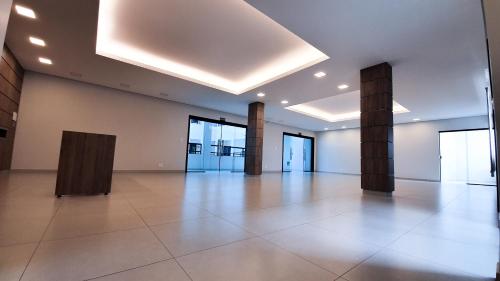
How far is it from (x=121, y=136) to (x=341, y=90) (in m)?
7.36

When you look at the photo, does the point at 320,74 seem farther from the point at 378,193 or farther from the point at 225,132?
the point at 225,132

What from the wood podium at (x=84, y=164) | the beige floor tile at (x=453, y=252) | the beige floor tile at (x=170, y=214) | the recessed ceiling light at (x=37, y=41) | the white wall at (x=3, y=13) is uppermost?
the recessed ceiling light at (x=37, y=41)

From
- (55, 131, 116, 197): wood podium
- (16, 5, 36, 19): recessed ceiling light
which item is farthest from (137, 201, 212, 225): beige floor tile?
(16, 5, 36, 19): recessed ceiling light

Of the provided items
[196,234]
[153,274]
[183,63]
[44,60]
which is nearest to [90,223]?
[196,234]

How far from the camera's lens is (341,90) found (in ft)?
20.7

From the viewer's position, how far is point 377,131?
14.4 feet

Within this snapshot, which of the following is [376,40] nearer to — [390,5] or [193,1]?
[390,5]

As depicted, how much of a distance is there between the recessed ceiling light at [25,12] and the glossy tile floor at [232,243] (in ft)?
9.47

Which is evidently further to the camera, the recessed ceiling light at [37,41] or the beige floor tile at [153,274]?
the recessed ceiling light at [37,41]

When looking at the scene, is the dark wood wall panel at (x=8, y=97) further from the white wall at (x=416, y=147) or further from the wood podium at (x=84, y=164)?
the white wall at (x=416, y=147)

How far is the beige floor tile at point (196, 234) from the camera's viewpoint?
58.4 inches

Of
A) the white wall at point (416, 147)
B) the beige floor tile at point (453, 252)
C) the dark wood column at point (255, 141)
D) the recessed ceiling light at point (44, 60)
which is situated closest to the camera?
the beige floor tile at point (453, 252)

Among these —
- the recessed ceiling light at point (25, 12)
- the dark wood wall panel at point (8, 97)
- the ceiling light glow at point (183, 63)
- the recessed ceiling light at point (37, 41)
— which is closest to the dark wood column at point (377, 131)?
the ceiling light glow at point (183, 63)

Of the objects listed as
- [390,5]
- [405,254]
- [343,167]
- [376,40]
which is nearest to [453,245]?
[405,254]
